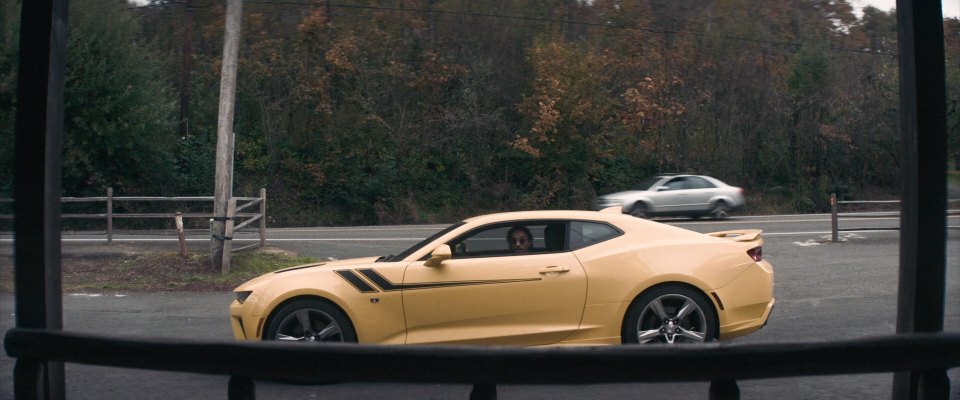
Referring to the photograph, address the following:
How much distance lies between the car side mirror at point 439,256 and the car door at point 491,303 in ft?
0.17

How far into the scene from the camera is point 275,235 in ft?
77.7

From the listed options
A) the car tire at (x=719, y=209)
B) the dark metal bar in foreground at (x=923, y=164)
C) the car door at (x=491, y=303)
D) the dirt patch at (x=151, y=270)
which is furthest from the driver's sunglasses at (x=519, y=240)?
the car tire at (x=719, y=209)

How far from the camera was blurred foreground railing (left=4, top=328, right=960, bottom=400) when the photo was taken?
353 centimetres

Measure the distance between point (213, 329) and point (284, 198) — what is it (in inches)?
955

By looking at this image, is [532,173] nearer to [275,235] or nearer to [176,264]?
[275,235]

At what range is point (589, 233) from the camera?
752 cm

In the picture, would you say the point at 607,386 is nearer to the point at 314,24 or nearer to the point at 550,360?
the point at 550,360

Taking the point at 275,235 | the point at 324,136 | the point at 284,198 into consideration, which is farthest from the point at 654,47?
the point at 275,235

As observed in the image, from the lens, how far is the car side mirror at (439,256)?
6.97 metres

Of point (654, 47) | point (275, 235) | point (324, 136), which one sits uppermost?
point (654, 47)

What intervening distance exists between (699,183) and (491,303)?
2072 cm

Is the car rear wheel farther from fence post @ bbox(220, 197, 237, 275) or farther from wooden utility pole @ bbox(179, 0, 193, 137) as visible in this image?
wooden utility pole @ bbox(179, 0, 193, 137)

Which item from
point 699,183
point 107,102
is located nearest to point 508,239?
point 699,183

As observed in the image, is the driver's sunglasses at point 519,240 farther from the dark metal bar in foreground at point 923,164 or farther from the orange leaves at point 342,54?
the orange leaves at point 342,54
